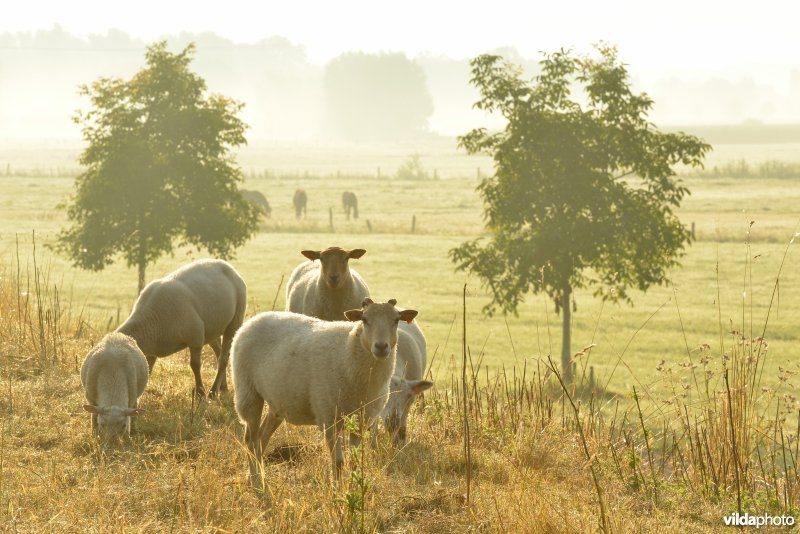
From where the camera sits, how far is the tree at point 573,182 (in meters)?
18.9

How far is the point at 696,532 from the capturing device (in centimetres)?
660

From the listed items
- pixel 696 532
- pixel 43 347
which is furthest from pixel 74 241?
pixel 696 532

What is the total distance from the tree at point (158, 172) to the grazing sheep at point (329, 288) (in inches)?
444

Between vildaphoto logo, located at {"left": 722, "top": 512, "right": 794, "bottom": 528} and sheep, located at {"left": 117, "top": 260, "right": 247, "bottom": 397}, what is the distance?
6.51 m

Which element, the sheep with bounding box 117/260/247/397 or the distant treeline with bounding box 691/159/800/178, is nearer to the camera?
the sheep with bounding box 117/260/247/397

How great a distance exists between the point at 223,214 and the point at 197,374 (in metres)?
11.6

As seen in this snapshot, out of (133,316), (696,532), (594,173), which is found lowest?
(696,532)

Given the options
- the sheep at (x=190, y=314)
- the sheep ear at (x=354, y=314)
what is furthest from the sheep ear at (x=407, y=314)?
the sheep at (x=190, y=314)

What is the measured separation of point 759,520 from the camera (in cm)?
668

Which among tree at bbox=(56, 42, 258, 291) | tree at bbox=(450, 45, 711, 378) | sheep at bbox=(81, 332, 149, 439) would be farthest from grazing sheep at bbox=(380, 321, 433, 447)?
tree at bbox=(56, 42, 258, 291)

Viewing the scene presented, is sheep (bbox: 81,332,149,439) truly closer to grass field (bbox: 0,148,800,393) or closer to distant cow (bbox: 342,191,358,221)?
grass field (bbox: 0,148,800,393)

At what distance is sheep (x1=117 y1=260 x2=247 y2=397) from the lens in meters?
11.4

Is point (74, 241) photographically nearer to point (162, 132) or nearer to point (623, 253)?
point (162, 132)

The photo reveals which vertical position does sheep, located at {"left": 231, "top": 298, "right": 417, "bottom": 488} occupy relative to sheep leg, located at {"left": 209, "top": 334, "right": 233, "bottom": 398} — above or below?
above
